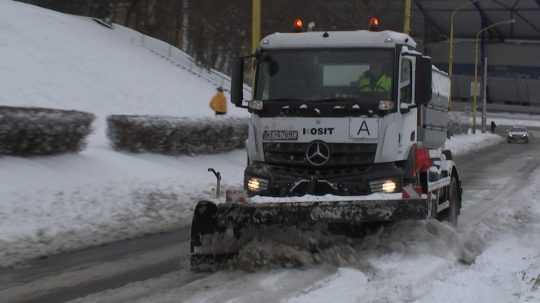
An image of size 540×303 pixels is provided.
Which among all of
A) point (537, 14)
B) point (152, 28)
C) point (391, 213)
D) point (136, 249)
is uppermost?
point (537, 14)

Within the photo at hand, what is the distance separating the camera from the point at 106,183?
45.5 feet

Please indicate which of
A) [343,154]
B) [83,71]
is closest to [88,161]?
[343,154]

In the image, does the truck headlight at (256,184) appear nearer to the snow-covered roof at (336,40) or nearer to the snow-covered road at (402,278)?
the snow-covered road at (402,278)

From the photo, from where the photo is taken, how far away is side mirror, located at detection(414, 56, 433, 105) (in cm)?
977

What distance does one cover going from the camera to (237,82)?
10.2 meters

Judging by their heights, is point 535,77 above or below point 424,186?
above

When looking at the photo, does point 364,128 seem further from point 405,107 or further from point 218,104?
point 218,104

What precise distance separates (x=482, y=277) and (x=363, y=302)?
5.71 ft

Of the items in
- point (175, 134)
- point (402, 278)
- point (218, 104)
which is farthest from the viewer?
point (218, 104)

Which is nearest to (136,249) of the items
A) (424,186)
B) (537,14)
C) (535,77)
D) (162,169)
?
(424,186)

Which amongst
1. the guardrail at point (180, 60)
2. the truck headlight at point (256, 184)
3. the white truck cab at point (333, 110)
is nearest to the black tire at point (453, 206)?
the white truck cab at point (333, 110)

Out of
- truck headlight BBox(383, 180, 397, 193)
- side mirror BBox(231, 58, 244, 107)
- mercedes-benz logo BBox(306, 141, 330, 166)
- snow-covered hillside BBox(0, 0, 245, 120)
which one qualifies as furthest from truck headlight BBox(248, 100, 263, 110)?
snow-covered hillside BBox(0, 0, 245, 120)

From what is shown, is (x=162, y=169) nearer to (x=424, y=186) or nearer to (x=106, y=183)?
(x=106, y=183)

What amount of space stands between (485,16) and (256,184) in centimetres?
8742
